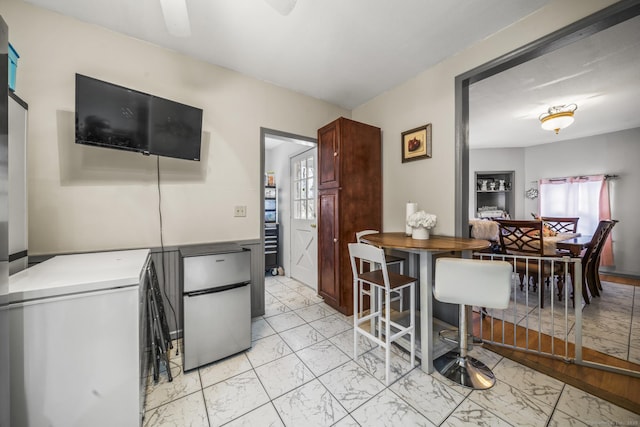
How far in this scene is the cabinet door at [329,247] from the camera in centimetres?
269

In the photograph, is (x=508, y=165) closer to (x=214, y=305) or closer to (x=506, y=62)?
(x=506, y=62)

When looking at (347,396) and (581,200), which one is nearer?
(347,396)

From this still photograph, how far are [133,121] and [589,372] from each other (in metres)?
4.06

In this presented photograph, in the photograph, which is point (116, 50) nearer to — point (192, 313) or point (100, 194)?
point (100, 194)

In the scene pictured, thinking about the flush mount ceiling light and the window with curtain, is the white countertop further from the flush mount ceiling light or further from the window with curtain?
the window with curtain

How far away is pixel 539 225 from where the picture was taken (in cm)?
262

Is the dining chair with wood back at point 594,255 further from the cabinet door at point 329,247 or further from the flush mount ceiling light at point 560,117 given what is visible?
the cabinet door at point 329,247

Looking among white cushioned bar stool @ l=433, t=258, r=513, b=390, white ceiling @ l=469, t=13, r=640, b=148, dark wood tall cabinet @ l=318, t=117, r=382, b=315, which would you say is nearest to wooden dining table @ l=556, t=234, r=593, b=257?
white ceiling @ l=469, t=13, r=640, b=148

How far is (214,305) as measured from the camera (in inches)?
69.9

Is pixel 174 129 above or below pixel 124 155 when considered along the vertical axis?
above

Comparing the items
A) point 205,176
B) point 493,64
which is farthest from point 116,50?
point 493,64

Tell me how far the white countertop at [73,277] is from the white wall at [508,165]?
6.86 m

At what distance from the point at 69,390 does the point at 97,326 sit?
28 cm

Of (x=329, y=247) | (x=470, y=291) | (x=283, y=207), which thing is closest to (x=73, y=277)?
(x=329, y=247)
